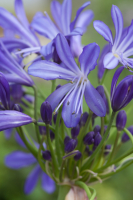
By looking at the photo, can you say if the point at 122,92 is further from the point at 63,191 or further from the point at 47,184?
the point at 47,184

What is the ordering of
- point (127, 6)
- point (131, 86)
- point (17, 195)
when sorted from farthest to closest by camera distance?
point (127, 6) < point (17, 195) < point (131, 86)

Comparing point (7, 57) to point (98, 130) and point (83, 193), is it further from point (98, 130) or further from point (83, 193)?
point (83, 193)

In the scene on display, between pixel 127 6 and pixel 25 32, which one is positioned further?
pixel 127 6

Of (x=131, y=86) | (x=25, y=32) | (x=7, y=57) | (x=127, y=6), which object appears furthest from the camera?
(x=127, y=6)

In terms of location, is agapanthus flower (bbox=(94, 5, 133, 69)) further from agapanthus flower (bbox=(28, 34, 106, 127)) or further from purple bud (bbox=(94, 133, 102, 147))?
purple bud (bbox=(94, 133, 102, 147))

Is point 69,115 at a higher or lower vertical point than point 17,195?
higher

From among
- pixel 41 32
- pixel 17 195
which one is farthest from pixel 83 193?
pixel 17 195
